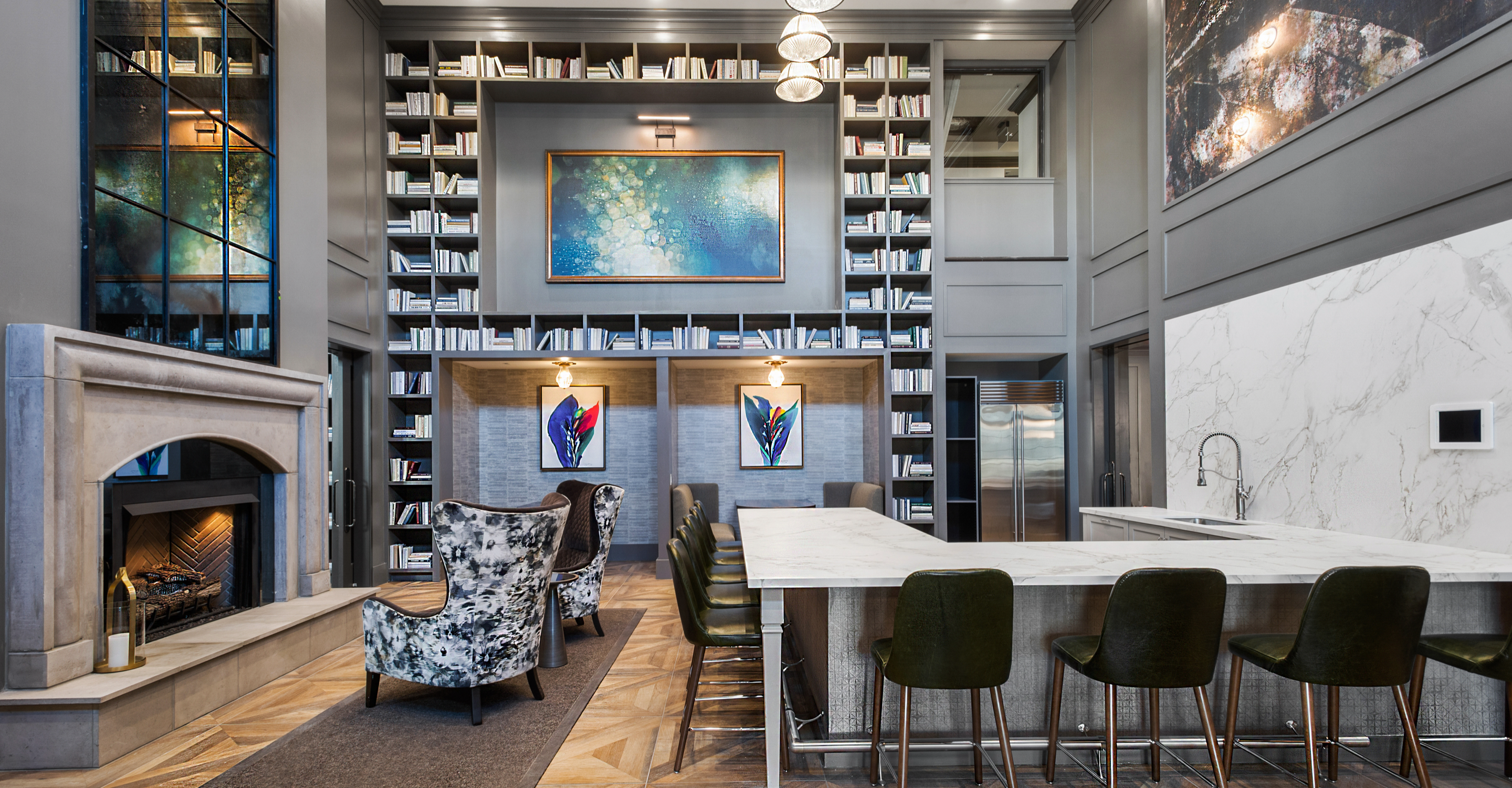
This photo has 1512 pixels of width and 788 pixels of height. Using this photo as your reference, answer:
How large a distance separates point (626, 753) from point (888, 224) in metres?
5.54

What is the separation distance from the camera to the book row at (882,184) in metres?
7.18

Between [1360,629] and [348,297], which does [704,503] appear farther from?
[1360,629]

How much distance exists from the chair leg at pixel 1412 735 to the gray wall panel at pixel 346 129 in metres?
6.96

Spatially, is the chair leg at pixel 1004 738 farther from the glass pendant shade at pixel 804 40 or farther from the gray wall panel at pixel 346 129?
the gray wall panel at pixel 346 129

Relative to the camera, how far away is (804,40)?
14.9ft

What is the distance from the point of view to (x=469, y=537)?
10.7ft

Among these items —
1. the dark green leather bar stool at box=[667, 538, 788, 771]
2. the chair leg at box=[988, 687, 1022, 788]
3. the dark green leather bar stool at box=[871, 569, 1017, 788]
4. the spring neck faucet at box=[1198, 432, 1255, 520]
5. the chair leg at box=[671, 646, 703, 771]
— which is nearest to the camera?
the dark green leather bar stool at box=[871, 569, 1017, 788]

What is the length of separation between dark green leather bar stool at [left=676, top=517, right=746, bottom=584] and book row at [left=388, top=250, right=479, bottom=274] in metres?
4.15

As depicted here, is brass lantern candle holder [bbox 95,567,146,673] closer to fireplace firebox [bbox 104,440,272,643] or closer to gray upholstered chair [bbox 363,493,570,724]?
fireplace firebox [bbox 104,440,272,643]

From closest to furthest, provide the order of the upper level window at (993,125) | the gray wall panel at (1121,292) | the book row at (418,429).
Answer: the gray wall panel at (1121,292) → the book row at (418,429) → the upper level window at (993,125)

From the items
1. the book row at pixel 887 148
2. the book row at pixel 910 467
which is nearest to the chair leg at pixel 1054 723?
the book row at pixel 910 467

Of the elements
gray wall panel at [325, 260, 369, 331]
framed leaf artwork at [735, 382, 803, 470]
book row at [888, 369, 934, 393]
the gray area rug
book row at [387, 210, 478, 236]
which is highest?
book row at [387, 210, 478, 236]

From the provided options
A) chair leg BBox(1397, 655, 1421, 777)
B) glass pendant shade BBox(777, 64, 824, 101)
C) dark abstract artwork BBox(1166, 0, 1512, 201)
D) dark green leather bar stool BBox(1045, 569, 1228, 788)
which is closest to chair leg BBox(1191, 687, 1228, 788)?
dark green leather bar stool BBox(1045, 569, 1228, 788)

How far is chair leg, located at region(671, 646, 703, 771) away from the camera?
9.35 ft
